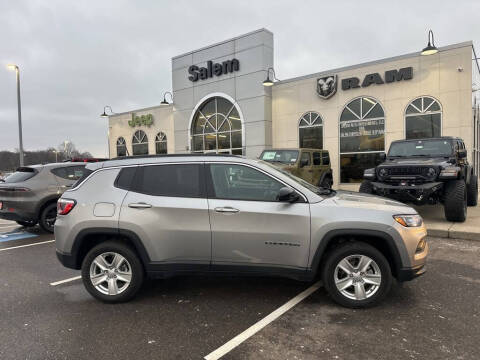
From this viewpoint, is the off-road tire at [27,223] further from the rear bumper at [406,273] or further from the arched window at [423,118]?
the arched window at [423,118]

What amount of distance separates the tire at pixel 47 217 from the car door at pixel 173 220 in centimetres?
514

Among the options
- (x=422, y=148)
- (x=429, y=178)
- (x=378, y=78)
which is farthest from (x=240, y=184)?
(x=378, y=78)

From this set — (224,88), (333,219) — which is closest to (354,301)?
(333,219)

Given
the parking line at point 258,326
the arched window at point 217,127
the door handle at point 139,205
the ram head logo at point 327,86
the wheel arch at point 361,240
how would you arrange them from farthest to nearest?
the arched window at point 217,127
the ram head logo at point 327,86
the door handle at point 139,205
the wheel arch at point 361,240
the parking line at point 258,326

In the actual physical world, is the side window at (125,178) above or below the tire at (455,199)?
above

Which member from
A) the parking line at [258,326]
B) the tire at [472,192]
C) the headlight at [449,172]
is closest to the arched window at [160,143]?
the tire at [472,192]

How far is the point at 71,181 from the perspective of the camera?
833 cm

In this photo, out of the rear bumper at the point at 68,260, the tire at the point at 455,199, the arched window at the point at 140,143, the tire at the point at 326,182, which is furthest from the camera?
the arched window at the point at 140,143

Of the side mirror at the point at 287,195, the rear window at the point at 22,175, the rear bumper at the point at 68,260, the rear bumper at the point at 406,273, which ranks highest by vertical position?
the rear window at the point at 22,175

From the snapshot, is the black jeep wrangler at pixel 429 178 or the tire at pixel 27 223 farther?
the tire at pixel 27 223

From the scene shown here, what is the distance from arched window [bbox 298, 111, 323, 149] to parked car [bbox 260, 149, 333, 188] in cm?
344

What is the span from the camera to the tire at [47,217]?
7.92 meters

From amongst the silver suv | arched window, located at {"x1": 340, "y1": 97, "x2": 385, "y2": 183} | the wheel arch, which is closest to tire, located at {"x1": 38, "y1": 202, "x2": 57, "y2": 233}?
the silver suv

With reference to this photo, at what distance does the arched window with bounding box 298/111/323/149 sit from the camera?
1609cm
